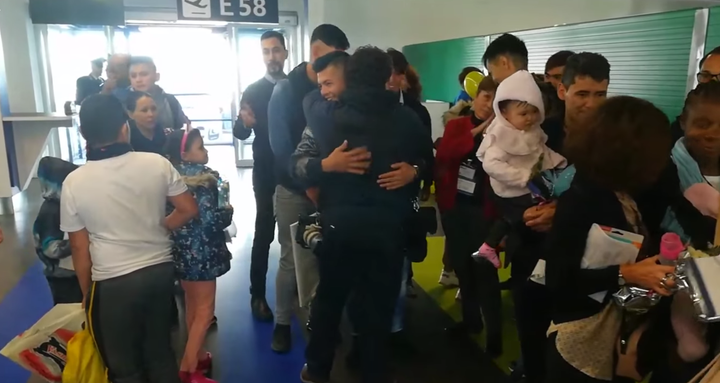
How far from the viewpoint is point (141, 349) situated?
6.75ft

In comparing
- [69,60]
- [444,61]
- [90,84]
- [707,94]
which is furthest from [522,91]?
[69,60]

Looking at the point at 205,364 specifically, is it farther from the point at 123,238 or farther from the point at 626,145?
the point at 626,145

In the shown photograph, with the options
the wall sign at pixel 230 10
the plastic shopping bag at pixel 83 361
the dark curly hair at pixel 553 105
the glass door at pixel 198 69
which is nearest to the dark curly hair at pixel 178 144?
the plastic shopping bag at pixel 83 361

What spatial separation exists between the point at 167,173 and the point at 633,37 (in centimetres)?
294

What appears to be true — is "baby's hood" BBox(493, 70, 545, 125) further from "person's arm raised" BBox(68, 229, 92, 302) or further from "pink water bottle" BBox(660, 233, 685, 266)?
"person's arm raised" BBox(68, 229, 92, 302)

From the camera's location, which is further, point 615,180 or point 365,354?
point 365,354

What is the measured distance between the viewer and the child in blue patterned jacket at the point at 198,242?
2334 millimetres

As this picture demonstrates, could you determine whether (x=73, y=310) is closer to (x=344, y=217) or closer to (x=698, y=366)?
(x=344, y=217)

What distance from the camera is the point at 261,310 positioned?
335 centimetres

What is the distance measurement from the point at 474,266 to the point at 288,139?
1.15m

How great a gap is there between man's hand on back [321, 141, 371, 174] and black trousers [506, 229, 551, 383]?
0.72 meters

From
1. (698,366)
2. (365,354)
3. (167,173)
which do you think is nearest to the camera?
(698,366)

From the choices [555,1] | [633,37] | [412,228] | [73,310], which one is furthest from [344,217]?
[555,1]

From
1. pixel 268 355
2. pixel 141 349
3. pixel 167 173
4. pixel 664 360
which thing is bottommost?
pixel 268 355
